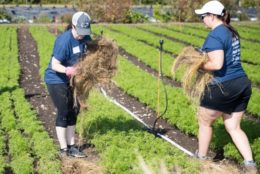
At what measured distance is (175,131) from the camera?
26.9 ft

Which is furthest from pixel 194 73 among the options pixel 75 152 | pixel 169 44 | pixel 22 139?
pixel 169 44

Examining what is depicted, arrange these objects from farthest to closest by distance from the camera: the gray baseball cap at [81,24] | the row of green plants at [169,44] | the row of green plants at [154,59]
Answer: the row of green plants at [169,44] → the row of green plants at [154,59] → the gray baseball cap at [81,24]

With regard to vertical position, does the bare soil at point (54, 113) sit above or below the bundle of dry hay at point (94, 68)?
below

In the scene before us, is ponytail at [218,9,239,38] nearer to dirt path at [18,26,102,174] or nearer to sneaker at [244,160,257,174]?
sneaker at [244,160,257,174]

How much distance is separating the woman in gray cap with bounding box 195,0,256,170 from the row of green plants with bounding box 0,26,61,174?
2.29 m

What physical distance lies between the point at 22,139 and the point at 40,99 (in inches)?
131

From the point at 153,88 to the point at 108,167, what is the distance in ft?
16.8

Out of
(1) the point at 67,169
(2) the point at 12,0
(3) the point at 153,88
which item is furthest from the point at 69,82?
(2) the point at 12,0

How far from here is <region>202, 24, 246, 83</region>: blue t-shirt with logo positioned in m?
5.58

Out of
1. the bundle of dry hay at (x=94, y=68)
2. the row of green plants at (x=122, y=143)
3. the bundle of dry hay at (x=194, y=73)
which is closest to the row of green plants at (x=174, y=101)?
the row of green plants at (x=122, y=143)

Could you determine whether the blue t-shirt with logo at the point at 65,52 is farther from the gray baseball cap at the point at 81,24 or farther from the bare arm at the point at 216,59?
the bare arm at the point at 216,59

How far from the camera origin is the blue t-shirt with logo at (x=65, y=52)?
6105 millimetres

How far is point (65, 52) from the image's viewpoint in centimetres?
614

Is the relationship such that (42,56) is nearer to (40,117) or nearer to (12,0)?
(40,117)
